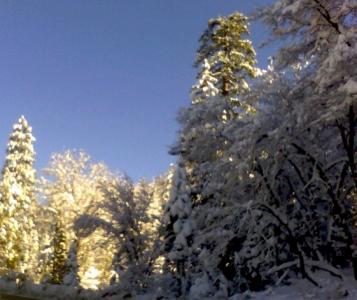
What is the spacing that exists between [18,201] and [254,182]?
2763cm

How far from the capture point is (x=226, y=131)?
2152 centimetres

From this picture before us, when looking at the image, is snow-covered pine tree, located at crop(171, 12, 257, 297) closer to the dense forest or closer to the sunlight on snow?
the dense forest

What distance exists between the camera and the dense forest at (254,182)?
1631 cm

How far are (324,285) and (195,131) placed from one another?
8839 mm

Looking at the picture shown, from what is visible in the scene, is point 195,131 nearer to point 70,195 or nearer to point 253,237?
point 253,237

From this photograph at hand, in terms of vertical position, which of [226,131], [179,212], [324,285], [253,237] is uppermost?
[226,131]

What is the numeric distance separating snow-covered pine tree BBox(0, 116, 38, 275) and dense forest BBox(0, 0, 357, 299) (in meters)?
7.79

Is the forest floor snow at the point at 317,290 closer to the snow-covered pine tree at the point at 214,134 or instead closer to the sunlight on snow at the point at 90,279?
the snow-covered pine tree at the point at 214,134

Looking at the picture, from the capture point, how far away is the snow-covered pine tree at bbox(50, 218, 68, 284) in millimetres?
42606

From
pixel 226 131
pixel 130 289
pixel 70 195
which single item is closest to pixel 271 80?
pixel 226 131

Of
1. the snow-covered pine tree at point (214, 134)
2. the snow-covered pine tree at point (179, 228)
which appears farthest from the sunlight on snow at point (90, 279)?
the snow-covered pine tree at point (214, 134)

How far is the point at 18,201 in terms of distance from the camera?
139 feet

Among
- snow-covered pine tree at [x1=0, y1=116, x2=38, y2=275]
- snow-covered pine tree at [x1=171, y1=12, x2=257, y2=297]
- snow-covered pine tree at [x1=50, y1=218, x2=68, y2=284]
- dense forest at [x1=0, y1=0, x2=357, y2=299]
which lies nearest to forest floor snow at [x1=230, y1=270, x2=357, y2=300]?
dense forest at [x1=0, y1=0, x2=357, y2=299]

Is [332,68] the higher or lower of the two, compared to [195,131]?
lower
